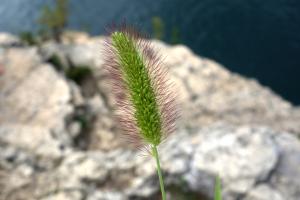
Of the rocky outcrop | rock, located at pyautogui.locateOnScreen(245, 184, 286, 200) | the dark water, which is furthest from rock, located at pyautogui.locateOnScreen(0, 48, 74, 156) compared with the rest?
the dark water

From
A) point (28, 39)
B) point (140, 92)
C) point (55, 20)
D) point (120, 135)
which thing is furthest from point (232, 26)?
point (140, 92)

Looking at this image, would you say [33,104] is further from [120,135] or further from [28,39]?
[28,39]

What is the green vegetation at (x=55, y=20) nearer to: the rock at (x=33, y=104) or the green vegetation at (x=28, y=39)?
the green vegetation at (x=28, y=39)

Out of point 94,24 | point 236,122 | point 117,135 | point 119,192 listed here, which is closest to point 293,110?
point 236,122

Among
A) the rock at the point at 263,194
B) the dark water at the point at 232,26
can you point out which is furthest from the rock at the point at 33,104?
the dark water at the point at 232,26

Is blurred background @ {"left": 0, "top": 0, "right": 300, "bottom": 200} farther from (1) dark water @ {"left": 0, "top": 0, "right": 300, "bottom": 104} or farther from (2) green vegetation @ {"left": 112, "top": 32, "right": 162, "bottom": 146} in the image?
(1) dark water @ {"left": 0, "top": 0, "right": 300, "bottom": 104}

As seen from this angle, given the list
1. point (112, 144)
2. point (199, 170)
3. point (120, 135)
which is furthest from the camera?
point (112, 144)
